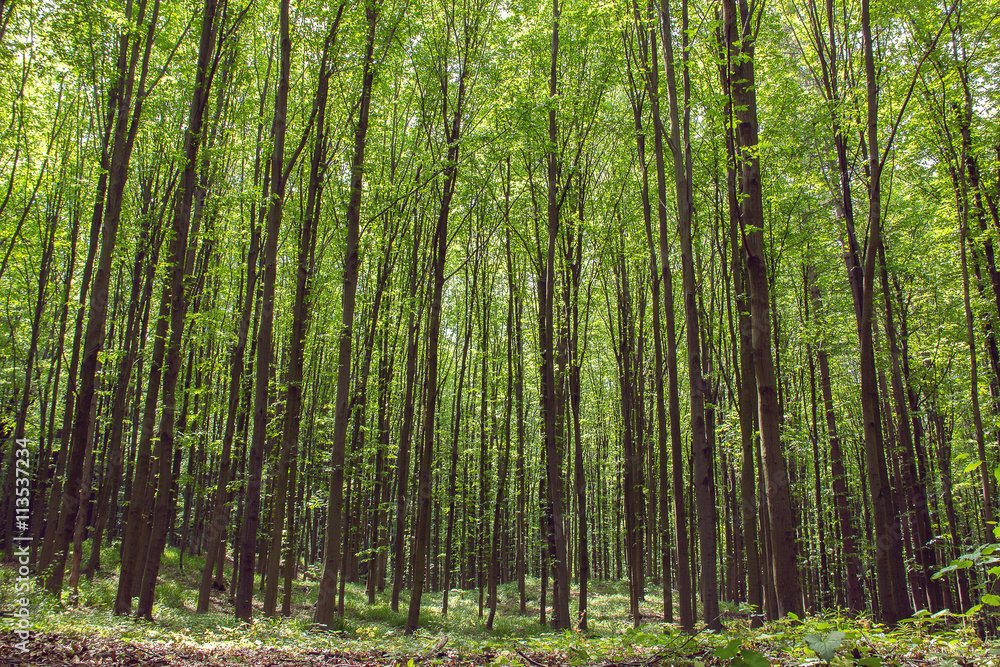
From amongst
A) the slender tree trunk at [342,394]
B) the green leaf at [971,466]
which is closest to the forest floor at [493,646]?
the slender tree trunk at [342,394]

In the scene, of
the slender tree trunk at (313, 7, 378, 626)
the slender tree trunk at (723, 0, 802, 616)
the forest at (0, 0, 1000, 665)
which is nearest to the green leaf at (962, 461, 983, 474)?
the forest at (0, 0, 1000, 665)

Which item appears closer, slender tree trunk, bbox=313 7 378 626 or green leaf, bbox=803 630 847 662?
green leaf, bbox=803 630 847 662

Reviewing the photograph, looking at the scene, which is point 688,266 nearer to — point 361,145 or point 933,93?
point 361,145

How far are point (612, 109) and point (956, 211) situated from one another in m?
7.13

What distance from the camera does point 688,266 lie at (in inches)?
276

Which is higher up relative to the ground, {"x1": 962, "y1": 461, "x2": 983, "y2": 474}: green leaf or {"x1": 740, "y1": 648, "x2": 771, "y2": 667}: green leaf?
{"x1": 962, "y1": 461, "x2": 983, "y2": 474}: green leaf

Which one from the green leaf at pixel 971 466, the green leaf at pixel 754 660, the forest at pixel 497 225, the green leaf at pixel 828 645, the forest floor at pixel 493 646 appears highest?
the forest at pixel 497 225

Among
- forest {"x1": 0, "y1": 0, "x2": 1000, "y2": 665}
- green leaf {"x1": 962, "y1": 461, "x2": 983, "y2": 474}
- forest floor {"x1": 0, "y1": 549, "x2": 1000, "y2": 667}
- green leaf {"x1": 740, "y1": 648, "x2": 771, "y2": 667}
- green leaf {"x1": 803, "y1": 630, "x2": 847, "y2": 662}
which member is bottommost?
forest floor {"x1": 0, "y1": 549, "x2": 1000, "y2": 667}

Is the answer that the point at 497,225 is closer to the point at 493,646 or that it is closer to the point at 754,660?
the point at 493,646

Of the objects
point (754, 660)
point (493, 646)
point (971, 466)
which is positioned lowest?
point (493, 646)

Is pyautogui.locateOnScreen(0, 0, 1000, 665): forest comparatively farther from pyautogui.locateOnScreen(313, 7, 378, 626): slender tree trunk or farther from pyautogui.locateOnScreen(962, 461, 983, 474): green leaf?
pyautogui.locateOnScreen(962, 461, 983, 474): green leaf

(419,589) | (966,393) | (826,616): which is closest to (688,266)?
(826,616)

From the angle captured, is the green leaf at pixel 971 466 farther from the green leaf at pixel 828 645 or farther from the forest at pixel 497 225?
the forest at pixel 497 225

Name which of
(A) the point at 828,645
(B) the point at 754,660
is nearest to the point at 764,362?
(A) the point at 828,645
